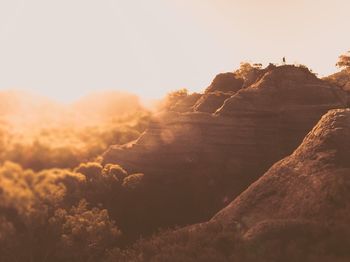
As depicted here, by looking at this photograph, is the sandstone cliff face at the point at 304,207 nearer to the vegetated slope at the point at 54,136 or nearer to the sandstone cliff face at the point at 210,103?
the vegetated slope at the point at 54,136

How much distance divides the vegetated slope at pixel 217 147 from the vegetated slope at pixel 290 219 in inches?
413

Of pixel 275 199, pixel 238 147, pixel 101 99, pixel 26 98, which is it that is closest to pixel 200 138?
pixel 238 147

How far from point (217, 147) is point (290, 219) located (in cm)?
1946

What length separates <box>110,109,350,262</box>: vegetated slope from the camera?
61.5ft

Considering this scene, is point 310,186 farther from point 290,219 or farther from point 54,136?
point 54,136

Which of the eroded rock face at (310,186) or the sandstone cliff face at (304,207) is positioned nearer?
the sandstone cliff face at (304,207)

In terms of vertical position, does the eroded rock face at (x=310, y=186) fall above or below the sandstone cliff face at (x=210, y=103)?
below

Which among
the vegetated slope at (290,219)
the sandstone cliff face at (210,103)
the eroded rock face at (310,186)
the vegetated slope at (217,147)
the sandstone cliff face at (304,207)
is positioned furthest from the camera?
the sandstone cliff face at (210,103)

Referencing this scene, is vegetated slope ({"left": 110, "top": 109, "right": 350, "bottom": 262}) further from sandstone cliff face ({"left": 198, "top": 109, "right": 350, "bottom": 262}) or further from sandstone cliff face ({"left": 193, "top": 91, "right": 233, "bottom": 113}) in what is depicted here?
sandstone cliff face ({"left": 193, "top": 91, "right": 233, "bottom": 113})

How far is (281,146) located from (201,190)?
905 centimetres

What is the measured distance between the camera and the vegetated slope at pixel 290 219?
18750 mm

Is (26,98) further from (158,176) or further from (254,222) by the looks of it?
(254,222)

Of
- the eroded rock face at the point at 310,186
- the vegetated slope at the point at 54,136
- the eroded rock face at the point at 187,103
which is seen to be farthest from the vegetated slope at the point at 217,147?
the eroded rock face at the point at 187,103

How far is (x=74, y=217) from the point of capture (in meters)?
28.3
